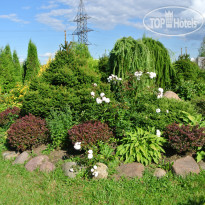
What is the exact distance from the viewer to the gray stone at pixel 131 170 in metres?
4.37

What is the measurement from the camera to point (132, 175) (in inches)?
171

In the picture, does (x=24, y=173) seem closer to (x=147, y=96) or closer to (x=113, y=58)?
(x=147, y=96)

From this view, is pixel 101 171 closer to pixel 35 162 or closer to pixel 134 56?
pixel 35 162

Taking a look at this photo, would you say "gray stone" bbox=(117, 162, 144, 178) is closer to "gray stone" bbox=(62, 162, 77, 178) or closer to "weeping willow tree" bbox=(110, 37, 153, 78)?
"gray stone" bbox=(62, 162, 77, 178)

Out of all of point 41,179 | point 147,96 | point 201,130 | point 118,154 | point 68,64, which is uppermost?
point 68,64

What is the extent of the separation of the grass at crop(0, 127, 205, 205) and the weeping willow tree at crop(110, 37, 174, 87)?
4139 mm

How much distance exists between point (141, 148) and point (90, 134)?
1.14 m

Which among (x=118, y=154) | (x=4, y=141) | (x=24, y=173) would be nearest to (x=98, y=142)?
(x=118, y=154)

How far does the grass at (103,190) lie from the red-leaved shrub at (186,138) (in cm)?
58

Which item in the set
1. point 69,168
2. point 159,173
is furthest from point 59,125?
point 159,173

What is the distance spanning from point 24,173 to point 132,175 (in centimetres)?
229

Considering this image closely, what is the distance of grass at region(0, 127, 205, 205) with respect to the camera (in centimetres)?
371

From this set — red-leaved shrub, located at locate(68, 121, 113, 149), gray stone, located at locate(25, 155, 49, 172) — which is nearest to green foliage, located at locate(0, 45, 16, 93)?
gray stone, located at locate(25, 155, 49, 172)

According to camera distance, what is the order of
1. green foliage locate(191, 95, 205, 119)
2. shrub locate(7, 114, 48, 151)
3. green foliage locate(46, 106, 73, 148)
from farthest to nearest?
green foliage locate(191, 95, 205, 119)
shrub locate(7, 114, 48, 151)
green foliage locate(46, 106, 73, 148)
